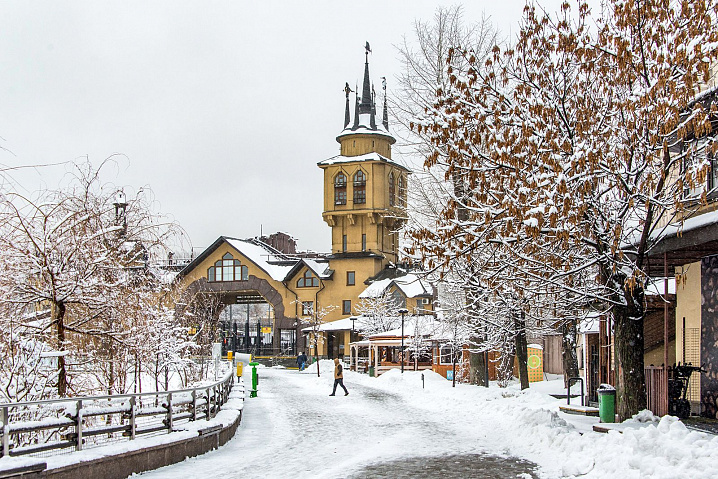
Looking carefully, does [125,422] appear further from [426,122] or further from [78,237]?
[426,122]

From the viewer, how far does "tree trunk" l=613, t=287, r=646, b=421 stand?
1562cm

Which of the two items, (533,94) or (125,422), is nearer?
(125,422)

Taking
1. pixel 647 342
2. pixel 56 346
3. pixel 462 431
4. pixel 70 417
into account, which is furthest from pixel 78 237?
pixel 647 342

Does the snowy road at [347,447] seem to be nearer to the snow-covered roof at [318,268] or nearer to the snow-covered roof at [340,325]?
the snow-covered roof at [340,325]

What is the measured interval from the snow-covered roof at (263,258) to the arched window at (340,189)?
854 cm

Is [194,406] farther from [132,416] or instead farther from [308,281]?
[308,281]

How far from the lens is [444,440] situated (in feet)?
54.9

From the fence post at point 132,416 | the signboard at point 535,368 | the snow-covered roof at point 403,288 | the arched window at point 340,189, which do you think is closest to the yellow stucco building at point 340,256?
the arched window at point 340,189

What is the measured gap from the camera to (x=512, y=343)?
3381 centimetres

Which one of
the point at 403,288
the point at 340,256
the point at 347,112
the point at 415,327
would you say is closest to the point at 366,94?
the point at 347,112

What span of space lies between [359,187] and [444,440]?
5894 cm

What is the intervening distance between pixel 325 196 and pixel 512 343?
44.8m

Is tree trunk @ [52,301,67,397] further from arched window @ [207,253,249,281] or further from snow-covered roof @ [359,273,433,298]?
arched window @ [207,253,249,281]

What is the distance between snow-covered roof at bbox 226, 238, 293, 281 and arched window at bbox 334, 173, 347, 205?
8543 mm
